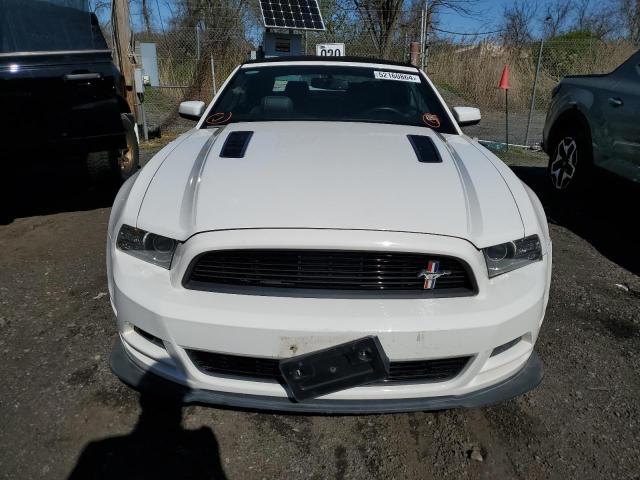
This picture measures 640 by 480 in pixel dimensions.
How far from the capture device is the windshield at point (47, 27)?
3.93 meters

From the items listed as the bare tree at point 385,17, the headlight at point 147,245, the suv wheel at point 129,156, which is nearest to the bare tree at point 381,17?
the bare tree at point 385,17

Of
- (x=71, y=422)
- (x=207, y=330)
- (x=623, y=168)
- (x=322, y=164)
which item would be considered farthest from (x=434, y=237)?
(x=623, y=168)

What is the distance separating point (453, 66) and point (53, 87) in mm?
11982

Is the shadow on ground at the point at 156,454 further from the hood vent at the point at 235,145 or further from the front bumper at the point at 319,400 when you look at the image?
the hood vent at the point at 235,145

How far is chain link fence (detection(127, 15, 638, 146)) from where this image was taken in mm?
10312

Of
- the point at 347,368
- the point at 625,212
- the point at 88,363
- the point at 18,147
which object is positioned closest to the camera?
the point at 347,368

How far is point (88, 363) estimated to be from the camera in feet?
8.36

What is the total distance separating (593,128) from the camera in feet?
15.3

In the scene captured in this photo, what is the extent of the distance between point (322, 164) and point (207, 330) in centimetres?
93

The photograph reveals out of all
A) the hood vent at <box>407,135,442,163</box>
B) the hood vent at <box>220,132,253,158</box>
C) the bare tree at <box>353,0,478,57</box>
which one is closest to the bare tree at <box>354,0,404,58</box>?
the bare tree at <box>353,0,478,57</box>

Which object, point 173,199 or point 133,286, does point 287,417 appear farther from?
point 173,199

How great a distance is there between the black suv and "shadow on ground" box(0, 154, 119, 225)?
1.80 feet

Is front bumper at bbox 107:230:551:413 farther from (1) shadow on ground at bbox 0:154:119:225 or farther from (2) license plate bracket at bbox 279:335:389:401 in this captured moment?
(1) shadow on ground at bbox 0:154:119:225

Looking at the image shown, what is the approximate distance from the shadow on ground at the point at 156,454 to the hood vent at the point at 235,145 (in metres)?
1.09
